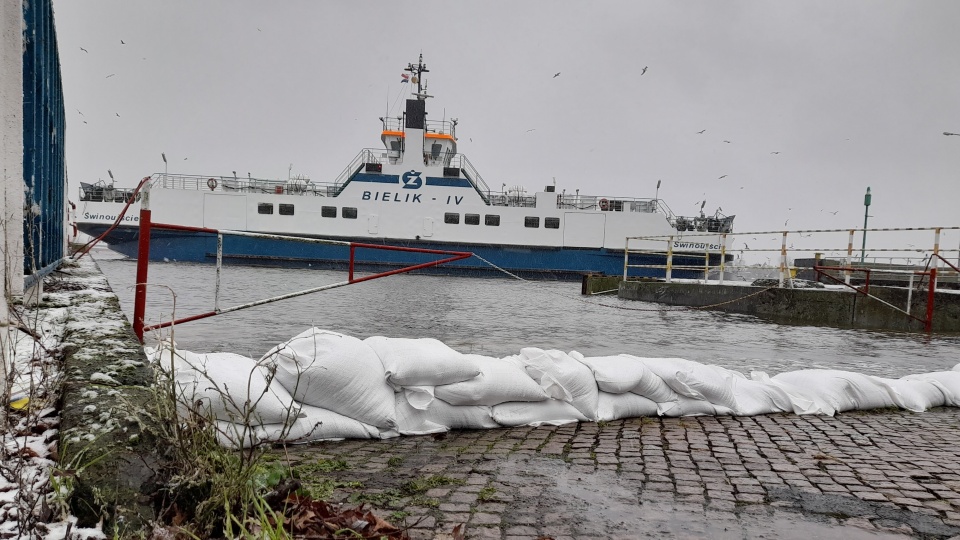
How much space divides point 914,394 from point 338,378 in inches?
151

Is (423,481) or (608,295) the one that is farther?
(608,295)

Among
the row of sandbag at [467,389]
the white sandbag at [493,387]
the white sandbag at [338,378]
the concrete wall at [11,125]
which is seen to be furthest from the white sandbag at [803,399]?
the concrete wall at [11,125]

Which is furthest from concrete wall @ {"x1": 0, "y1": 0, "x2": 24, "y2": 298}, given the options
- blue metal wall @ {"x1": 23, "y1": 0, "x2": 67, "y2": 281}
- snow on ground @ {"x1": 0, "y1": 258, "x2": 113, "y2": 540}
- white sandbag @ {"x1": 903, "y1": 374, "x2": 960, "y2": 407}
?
white sandbag @ {"x1": 903, "y1": 374, "x2": 960, "y2": 407}

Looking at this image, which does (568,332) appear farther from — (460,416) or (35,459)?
(35,459)

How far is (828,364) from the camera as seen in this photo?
6723mm

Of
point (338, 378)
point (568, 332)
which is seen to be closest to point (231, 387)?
point (338, 378)

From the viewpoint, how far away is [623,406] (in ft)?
12.5

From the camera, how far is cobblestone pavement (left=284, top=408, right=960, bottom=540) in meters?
2.14

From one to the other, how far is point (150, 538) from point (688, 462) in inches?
87.9

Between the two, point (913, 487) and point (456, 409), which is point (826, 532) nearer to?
point (913, 487)

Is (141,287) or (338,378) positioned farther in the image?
(141,287)

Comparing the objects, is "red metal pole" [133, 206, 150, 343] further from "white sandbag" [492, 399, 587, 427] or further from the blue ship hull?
the blue ship hull

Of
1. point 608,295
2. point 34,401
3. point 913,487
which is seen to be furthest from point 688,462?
point 608,295

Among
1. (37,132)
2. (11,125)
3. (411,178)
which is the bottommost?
(11,125)
